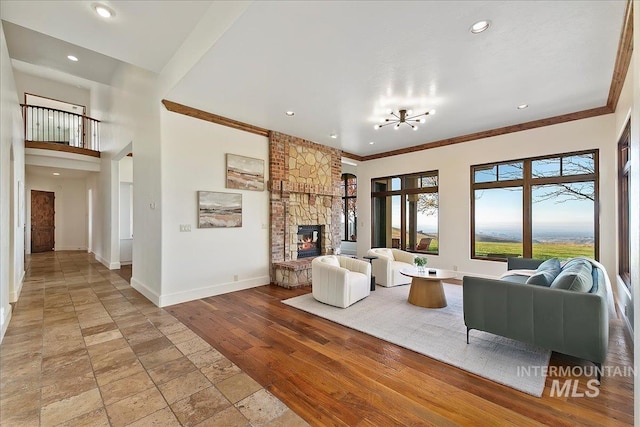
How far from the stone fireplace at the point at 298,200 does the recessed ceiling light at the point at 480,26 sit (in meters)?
3.96

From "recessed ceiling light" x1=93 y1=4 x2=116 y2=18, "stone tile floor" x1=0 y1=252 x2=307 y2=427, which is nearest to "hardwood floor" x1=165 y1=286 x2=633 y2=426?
"stone tile floor" x1=0 y1=252 x2=307 y2=427

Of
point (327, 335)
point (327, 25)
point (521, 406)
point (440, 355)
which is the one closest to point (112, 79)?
point (327, 25)

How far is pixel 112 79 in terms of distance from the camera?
6184 mm

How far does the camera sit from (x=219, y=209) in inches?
190

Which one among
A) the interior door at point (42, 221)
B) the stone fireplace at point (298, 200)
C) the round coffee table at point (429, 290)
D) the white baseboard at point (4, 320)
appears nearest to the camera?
the white baseboard at point (4, 320)

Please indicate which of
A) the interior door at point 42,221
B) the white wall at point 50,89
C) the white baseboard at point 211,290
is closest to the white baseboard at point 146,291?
the white baseboard at point 211,290

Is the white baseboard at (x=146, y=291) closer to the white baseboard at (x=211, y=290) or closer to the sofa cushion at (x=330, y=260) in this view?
the white baseboard at (x=211, y=290)

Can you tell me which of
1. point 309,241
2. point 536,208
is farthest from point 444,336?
point 309,241

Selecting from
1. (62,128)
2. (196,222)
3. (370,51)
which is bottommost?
(196,222)

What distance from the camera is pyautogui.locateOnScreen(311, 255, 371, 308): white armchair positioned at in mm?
4012

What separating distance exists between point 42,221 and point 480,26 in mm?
13790

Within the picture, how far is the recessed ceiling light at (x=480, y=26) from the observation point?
2.45m

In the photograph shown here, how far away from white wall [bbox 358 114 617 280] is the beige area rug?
179 centimetres

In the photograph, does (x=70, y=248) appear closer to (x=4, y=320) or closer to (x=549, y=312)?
(x=4, y=320)
